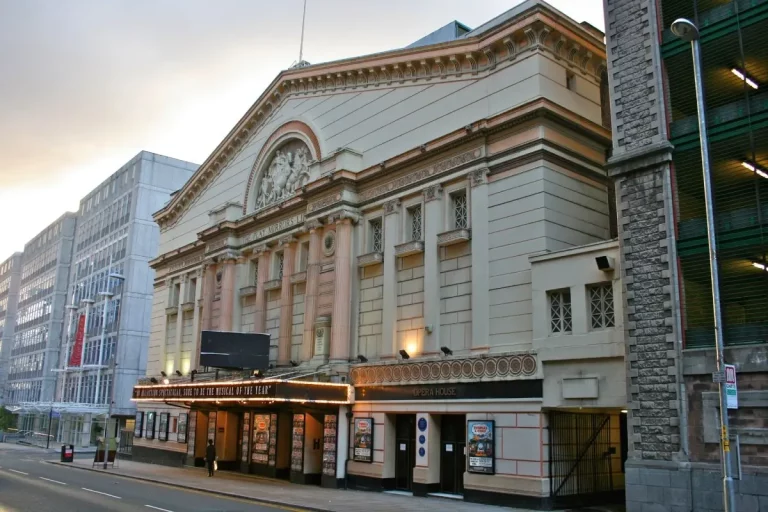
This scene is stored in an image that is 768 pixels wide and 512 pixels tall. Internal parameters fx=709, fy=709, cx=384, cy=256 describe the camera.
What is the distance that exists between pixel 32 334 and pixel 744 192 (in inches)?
3554

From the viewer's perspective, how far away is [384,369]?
26.9 metres

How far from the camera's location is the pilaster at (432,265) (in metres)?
25.7

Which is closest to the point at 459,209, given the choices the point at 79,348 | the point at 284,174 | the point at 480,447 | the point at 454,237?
the point at 454,237

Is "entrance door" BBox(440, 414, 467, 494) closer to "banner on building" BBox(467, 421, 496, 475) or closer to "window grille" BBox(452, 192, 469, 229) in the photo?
"banner on building" BBox(467, 421, 496, 475)

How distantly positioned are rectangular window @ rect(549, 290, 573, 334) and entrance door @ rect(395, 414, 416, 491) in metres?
7.28

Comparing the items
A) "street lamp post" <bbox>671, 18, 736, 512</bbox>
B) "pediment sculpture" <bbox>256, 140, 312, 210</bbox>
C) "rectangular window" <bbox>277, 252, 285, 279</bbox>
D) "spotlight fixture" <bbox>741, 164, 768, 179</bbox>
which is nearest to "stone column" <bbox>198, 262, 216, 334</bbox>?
"pediment sculpture" <bbox>256, 140, 312, 210</bbox>

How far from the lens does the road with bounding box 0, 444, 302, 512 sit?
19.8 metres

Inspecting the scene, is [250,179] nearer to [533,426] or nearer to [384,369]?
[384,369]

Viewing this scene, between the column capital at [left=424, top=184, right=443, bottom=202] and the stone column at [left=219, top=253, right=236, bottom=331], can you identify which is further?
the stone column at [left=219, top=253, right=236, bottom=331]

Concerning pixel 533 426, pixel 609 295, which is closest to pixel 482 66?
pixel 609 295

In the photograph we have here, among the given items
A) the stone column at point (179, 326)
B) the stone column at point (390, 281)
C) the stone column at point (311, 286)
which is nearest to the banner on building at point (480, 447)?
the stone column at point (390, 281)

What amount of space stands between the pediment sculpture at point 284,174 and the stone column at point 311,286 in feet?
11.0

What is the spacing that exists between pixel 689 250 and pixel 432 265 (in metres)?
10.2

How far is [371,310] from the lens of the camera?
28.9 metres
